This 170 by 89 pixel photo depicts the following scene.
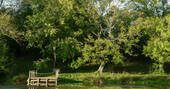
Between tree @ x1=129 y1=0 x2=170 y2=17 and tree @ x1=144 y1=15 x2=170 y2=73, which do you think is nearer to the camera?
tree @ x1=144 y1=15 x2=170 y2=73

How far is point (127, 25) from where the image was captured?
1884 inches

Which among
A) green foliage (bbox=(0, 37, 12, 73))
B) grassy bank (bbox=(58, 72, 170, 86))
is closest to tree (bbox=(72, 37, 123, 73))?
grassy bank (bbox=(58, 72, 170, 86))

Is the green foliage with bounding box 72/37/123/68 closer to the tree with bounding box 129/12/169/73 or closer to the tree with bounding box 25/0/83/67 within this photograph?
the tree with bounding box 25/0/83/67

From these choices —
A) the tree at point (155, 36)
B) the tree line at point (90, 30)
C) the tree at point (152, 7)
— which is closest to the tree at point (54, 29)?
the tree line at point (90, 30)

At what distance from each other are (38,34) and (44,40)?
77.1 inches

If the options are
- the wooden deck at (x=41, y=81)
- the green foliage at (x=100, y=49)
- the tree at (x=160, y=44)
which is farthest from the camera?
the tree at (x=160, y=44)

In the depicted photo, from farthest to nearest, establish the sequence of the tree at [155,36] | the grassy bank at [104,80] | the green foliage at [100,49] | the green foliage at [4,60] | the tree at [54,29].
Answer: the tree at [54,29] → the tree at [155,36] → the green foliage at [100,49] → the green foliage at [4,60] → the grassy bank at [104,80]

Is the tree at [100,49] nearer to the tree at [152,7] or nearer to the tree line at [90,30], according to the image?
the tree line at [90,30]

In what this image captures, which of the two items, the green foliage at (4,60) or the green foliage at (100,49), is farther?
the green foliage at (100,49)

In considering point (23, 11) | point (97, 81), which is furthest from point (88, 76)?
point (23, 11)

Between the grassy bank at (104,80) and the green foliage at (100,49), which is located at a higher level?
the green foliage at (100,49)

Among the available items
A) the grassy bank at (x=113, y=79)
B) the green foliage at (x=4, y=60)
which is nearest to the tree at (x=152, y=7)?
the grassy bank at (x=113, y=79)

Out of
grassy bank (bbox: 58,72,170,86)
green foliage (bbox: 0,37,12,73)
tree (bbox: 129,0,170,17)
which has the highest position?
tree (bbox: 129,0,170,17)

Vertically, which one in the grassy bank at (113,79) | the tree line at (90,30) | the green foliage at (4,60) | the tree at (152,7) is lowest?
the grassy bank at (113,79)
